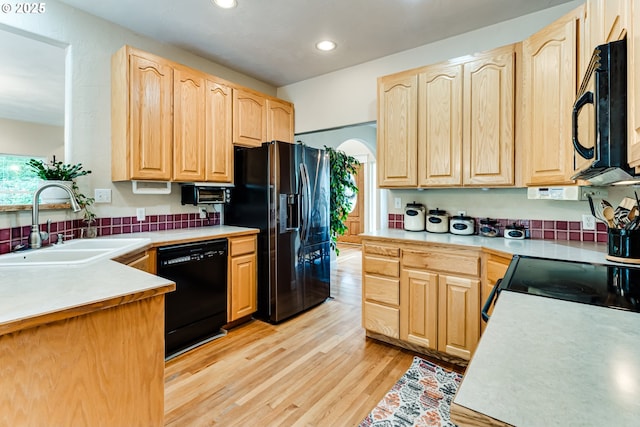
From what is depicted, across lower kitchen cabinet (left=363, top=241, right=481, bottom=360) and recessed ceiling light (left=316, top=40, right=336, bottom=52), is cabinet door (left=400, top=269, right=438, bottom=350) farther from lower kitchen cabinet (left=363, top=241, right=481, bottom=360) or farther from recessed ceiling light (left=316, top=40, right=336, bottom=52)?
recessed ceiling light (left=316, top=40, right=336, bottom=52)

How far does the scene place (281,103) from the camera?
147 inches

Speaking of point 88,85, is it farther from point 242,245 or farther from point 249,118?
point 242,245

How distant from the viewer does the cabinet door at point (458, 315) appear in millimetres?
2154

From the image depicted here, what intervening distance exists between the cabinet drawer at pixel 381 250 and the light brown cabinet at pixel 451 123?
598mm

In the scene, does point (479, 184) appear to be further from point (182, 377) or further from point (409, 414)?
point (182, 377)

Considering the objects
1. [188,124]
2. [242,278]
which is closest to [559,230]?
[242,278]

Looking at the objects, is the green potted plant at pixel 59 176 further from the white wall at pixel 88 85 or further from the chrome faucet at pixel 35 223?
the chrome faucet at pixel 35 223

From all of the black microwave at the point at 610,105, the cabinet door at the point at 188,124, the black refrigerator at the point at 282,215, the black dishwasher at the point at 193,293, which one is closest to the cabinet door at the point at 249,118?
the black refrigerator at the point at 282,215

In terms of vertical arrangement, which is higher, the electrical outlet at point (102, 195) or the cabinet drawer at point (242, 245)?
the electrical outlet at point (102, 195)

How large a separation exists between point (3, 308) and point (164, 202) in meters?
2.16

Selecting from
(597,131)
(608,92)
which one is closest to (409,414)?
(597,131)

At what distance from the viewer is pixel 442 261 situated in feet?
7.48

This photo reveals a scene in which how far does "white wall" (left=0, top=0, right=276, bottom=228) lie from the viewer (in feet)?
7.50

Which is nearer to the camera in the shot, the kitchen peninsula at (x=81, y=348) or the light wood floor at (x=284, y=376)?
the kitchen peninsula at (x=81, y=348)
